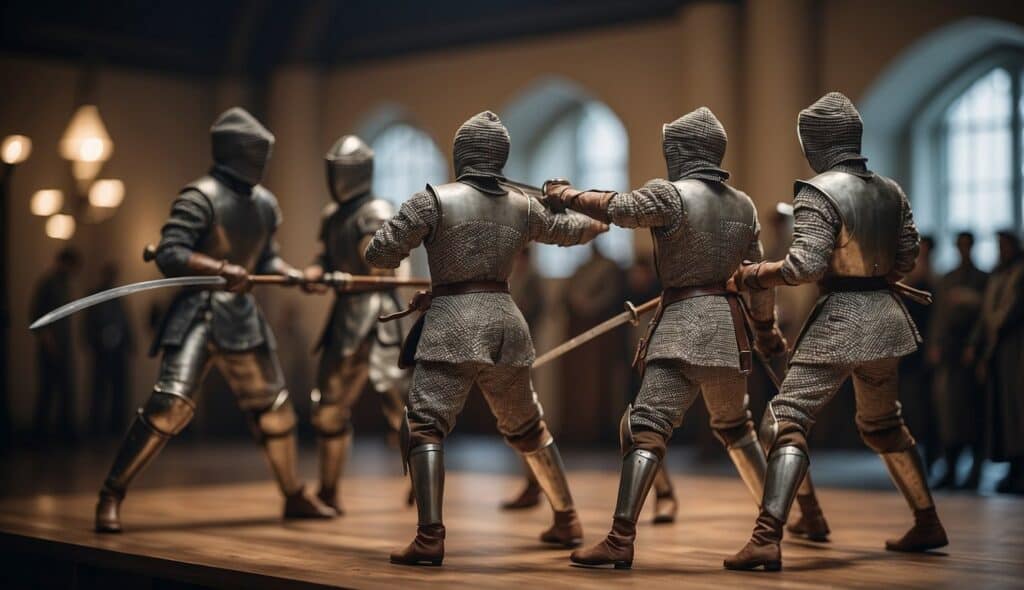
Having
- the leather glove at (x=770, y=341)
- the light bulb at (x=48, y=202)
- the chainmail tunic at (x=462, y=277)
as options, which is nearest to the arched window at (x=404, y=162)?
the light bulb at (x=48, y=202)

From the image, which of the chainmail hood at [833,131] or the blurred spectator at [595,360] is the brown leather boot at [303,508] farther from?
the blurred spectator at [595,360]

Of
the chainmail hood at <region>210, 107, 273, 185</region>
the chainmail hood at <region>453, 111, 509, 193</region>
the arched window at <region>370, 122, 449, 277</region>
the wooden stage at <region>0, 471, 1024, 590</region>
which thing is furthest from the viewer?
the arched window at <region>370, 122, 449, 277</region>

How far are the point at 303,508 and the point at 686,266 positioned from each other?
7.30 feet

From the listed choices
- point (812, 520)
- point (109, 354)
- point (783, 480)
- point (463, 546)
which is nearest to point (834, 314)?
point (783, 480)

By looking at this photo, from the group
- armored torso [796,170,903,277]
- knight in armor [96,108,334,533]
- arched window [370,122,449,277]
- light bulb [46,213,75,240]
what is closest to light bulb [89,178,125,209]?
light bulb [46,213,75,240]

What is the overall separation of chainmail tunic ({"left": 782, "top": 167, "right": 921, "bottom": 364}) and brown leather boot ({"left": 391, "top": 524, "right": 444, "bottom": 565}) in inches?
48.8

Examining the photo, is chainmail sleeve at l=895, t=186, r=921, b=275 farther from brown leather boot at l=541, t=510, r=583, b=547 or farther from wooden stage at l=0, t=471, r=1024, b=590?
brown leather boot at l=541, t=510, r=583, b=547

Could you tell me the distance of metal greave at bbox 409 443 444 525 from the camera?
13.9 feet

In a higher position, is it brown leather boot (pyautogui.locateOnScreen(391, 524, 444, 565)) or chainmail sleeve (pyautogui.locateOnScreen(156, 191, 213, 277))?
chainmail sleeve (pyautogui.locateOnScreen(156, 191, 213, 277))

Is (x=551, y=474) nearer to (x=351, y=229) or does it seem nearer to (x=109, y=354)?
(x=351, y=229)

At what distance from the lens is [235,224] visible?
5383mm

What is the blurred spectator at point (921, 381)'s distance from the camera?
762 centimetres

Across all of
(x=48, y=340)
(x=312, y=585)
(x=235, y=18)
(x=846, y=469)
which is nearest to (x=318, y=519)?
(x=312, y=585)

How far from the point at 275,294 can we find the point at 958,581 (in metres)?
9.55
